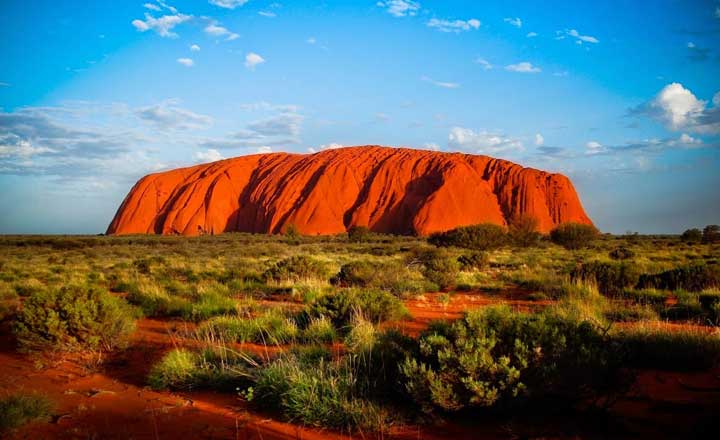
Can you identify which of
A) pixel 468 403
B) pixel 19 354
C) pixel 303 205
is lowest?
pixel 19 354

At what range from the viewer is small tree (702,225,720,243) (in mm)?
38594

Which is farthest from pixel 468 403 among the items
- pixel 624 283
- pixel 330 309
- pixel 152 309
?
pixel 624 283

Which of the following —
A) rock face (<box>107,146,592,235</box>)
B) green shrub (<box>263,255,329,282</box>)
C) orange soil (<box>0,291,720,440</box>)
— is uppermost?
rock face (<box>107,146,592,235</box>)

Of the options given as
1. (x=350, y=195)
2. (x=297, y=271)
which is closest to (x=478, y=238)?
(x=297, y=271)

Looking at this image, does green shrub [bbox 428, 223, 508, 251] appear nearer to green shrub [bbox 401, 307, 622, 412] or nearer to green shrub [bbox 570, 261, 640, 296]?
green shrub [bbox 570, 261, 640, 296]

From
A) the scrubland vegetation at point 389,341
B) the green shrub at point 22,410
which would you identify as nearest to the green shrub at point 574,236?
the scrubland vegetation at point 389,341

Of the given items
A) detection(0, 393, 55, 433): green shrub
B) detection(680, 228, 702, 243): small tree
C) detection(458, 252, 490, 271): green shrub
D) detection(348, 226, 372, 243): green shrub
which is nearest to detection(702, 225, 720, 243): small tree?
detection(680, 228, 702, 243): small tree

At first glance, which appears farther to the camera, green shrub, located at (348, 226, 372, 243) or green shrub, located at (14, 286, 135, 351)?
green shrub, located at (348, 226, 372, 243)

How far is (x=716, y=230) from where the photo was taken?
39062 mm

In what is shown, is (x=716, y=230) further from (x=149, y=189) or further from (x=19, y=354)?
(x=149, y=189)

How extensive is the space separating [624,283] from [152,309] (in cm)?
1078

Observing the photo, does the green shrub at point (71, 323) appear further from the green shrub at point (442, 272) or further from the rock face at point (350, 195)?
the rock face at point (350, 195)

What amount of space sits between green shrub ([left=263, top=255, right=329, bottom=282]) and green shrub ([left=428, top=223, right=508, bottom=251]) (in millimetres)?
13826

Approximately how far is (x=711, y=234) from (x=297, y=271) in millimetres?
41767
